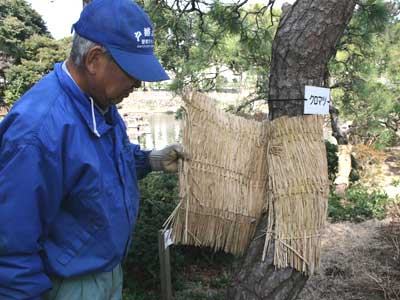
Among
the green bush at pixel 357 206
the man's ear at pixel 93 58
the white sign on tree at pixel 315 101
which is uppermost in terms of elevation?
the man's ear at pixel 93 58

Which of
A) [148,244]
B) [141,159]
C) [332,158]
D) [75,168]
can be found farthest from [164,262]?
[332,158]

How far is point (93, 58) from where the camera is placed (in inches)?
41.7

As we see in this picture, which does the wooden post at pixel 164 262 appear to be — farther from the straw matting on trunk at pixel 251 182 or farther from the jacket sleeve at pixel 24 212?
the jacket sleeve at pixel 24 212

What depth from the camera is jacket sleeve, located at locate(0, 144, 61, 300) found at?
3.00 ft

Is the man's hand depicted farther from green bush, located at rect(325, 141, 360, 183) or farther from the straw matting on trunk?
green bush, located at rect(325, 141, 360, 183)

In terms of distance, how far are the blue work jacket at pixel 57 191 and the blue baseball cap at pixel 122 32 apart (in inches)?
5.9

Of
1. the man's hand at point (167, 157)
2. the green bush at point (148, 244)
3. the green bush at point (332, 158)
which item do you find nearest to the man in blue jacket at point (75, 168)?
the man's hand at point (167, 157)

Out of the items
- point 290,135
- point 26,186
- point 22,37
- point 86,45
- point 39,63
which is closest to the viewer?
point 26,186

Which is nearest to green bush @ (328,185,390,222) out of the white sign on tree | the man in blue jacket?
the white sign on tree

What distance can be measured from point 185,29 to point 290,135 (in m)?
2.78

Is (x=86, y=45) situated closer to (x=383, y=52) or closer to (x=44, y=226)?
(x=44, y=226)

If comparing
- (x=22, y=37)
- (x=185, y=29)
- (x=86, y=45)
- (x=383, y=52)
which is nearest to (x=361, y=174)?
(x=383, y=52)

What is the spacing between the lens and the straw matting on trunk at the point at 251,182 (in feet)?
4.90

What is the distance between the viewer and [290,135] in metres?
1.54
